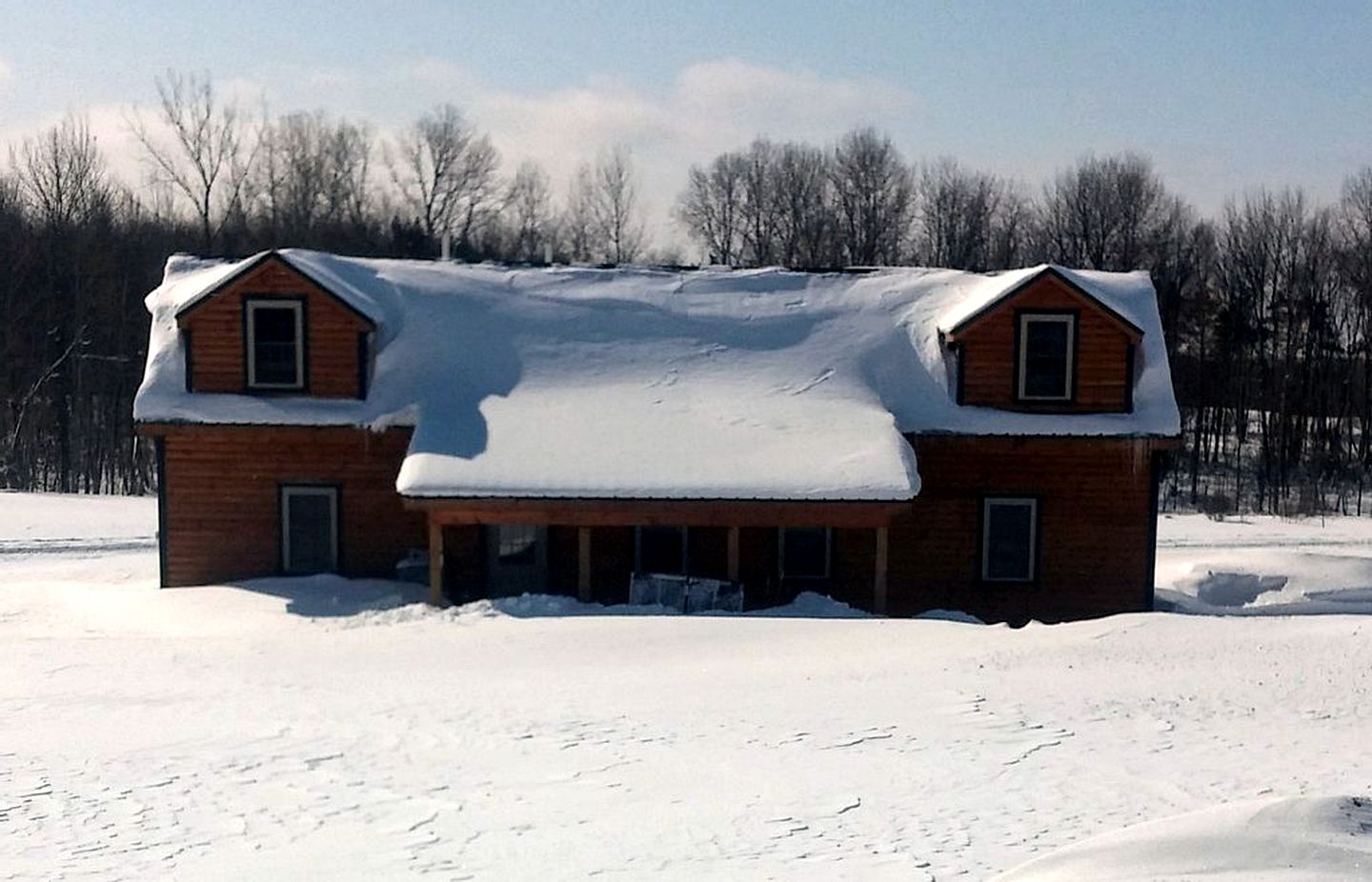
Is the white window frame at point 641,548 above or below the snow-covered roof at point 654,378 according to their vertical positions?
below

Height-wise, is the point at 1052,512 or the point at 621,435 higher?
the point at 621,435

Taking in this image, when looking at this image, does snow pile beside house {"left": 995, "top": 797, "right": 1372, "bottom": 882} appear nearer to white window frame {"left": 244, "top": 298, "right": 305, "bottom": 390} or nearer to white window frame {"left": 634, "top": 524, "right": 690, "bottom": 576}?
white window frame {"left": 634, "top": 524, "right": 690, "bottom": 576}

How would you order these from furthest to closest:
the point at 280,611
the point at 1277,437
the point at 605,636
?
the point at 1277,437 → the point at 280,611 → the point at 605,636

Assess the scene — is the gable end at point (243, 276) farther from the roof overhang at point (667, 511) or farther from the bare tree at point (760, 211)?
the bare tree at point (760, 211)

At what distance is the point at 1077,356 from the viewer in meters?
19.1

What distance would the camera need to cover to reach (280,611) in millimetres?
17047

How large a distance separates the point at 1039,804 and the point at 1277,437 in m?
47.8

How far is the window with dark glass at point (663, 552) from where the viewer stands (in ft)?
61.4

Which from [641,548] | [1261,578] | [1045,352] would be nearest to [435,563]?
[641,548]

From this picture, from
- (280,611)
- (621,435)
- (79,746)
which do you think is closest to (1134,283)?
(621,435)

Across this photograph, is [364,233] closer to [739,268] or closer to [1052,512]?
[739,268]

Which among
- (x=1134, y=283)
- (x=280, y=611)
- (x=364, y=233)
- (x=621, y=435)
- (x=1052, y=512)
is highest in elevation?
(x=364, y=233)

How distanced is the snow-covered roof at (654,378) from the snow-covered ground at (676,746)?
2226mm

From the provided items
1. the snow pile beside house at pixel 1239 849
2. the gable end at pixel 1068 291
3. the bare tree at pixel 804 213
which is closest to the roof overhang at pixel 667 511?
the gable end at pixel 1068 291
